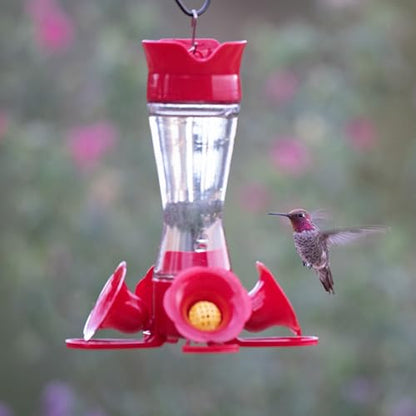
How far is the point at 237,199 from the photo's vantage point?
17.9ft

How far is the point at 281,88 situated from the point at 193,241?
8.37 feet

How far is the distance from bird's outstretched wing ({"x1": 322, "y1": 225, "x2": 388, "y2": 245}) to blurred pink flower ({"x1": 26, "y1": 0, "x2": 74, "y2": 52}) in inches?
88.4

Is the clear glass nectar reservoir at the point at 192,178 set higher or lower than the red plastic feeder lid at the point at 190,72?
lower

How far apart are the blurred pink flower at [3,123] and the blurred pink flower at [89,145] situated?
28cm

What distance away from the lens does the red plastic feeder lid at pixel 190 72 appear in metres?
2.53

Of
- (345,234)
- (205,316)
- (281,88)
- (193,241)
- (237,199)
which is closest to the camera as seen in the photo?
(205,316)

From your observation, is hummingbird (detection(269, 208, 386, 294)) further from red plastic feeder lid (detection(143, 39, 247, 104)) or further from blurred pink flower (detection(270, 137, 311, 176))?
blurred pink flower (detection(270, 137, 311, 176))

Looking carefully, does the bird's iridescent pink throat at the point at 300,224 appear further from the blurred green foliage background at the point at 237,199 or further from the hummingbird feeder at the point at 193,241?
the blurred green foliage background at the point at 237,199

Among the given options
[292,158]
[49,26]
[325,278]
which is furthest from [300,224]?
[49,26]

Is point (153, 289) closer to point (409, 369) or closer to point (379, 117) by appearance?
point (409, 369)

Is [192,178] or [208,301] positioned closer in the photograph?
[208,301]

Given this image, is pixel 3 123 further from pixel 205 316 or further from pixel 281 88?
pixel 205 316

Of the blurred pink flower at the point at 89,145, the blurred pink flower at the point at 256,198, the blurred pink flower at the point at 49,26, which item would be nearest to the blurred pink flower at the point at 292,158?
the blurred pink flower at the point at 256,198

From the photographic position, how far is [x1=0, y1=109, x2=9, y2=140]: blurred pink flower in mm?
4914
